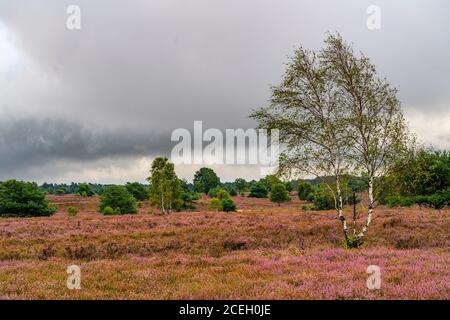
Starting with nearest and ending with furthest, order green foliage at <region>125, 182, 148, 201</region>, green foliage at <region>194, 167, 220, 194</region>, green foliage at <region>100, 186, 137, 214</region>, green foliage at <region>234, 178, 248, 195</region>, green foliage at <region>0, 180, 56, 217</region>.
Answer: green foliage at <region>0, 180, 56, 217</region>
green foliage at <region>100, 186, 137, 214</region>
green foliage at <region>125, 182, 148, 201</region>
green foliage at <region>234, 178, 248, 195</region>
green foliage at <region>194, 167, 220, 194</region>

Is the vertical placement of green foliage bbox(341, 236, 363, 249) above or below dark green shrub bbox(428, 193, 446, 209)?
below

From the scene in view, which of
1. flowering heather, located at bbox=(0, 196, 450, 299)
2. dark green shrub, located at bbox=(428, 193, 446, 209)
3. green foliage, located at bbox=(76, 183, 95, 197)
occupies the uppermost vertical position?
green foliage, located at bbox=(76, 183, 95, 197)

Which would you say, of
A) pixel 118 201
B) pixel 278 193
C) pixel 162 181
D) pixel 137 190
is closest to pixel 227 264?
pixel 162 181

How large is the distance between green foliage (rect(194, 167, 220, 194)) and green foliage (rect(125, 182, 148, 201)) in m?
38.2

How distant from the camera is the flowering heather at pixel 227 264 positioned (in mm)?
11438

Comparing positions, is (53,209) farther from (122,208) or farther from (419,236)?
(419,236)

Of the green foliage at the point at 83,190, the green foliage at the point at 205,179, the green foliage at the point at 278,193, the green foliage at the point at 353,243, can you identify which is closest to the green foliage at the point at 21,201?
the green foliage at the point at 278,193

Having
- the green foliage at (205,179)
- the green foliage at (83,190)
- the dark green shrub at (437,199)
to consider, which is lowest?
the dark green shrub at (437,199)

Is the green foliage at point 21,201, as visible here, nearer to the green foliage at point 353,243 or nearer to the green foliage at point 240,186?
the green foliage at point 353,243

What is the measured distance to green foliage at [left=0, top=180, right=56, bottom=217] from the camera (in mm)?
60581

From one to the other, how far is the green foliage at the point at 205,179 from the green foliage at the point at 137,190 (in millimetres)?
38194

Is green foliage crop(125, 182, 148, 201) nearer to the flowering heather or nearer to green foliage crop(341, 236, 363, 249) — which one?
the flowering heather

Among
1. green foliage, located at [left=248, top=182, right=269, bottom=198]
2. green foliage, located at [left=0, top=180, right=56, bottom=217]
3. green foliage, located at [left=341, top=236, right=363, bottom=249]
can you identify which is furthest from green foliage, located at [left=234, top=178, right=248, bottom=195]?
green foliage, located at [left=341, top=236, right=363, bottom=249]

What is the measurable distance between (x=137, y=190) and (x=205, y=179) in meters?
46.8
